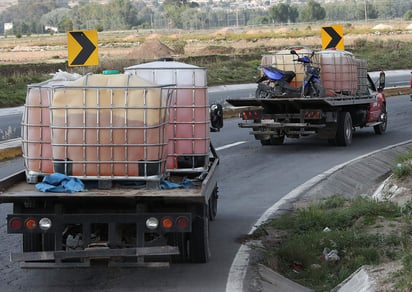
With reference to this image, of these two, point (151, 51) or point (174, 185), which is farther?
point (151, 51)

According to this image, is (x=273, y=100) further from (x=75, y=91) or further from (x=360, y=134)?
(x=75, y=91)

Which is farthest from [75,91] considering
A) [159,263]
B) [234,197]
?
[234,197]

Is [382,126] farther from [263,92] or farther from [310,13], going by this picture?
[310,13]

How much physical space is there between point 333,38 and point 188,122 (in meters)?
15.3

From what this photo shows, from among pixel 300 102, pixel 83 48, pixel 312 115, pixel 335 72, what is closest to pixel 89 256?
pixel 83 48

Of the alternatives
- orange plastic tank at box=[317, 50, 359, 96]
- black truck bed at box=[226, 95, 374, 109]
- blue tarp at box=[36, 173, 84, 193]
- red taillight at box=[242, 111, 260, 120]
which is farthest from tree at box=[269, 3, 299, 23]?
blue tarp at box=[36, 173, 84, 193]

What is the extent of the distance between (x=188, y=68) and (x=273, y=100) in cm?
946

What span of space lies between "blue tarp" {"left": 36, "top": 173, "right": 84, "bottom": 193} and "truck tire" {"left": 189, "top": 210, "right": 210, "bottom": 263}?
1264mm

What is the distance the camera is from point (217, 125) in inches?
450

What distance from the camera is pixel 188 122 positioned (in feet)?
34.2

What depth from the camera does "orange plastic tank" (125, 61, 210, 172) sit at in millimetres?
10438

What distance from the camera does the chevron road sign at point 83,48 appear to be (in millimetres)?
19156

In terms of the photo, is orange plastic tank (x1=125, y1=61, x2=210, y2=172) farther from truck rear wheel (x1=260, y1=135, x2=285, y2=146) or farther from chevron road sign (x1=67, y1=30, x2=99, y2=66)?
truck rear wheel (x1=260, y1=135, x2=285, y2=146)

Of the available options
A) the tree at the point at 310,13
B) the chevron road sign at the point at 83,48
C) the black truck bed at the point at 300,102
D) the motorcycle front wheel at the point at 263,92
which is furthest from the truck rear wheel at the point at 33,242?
the tree at the point at 310,13
